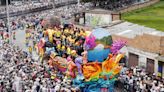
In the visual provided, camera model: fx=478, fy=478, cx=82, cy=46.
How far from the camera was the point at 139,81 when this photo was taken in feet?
80.8

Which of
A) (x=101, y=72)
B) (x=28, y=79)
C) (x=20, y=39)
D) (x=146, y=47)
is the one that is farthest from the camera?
(x=20, y=39)

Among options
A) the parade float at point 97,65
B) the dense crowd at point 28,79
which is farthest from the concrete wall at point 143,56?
the dense crowd at point 28,79

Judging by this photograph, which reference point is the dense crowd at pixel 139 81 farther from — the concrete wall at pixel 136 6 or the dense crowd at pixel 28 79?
the concrete wall at pixel 136 6

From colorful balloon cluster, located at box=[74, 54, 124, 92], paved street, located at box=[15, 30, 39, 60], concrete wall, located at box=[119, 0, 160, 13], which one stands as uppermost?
colorful balloon cluster, located at box=[74, 54, 124, 92]

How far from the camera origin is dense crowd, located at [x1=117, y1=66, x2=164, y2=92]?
23703mm

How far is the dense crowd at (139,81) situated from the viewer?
23.7 m

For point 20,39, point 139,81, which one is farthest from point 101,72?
point 20,39

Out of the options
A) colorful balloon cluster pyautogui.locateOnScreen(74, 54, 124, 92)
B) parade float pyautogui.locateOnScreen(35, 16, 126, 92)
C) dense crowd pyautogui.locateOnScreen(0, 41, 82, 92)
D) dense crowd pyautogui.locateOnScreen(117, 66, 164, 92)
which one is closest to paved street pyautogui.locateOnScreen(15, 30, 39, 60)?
dense crowd pyautogui.locateOnScreen(0, 41, 82, 92)

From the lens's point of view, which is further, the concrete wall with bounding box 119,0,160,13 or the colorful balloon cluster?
the concrete wall with bounding box 119,0,160,13

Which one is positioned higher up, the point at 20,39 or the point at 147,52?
the point at 147,52

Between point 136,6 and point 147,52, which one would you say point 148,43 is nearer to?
point 147,52

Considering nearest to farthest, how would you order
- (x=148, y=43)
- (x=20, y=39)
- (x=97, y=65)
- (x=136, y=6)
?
(x=97, y=65), (x=148, y=43), (x=20, y=39), (x=136, y=6)

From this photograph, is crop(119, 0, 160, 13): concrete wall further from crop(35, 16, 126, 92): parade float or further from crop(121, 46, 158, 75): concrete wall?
crop(35, 16, 126, 92): parade float

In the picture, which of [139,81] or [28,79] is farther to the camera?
[139,81]
